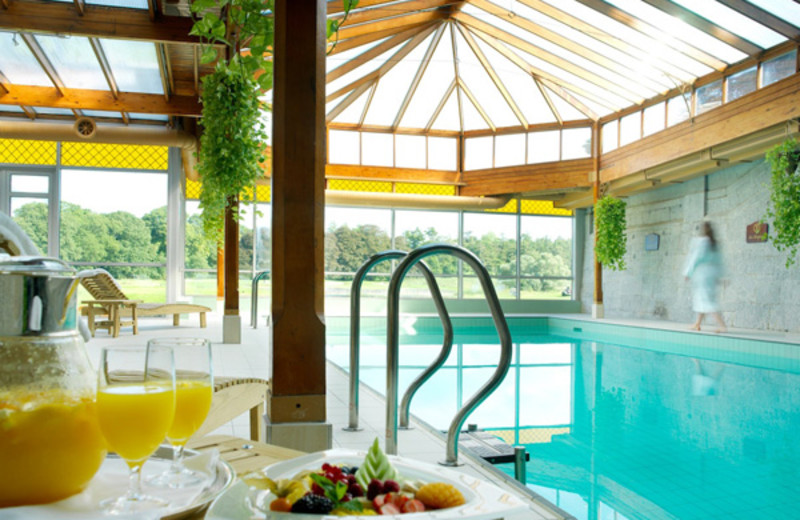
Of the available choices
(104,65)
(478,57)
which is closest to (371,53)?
(478,57)

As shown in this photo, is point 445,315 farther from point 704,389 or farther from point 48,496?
point 704,389

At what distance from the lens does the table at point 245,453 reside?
91 centimetres

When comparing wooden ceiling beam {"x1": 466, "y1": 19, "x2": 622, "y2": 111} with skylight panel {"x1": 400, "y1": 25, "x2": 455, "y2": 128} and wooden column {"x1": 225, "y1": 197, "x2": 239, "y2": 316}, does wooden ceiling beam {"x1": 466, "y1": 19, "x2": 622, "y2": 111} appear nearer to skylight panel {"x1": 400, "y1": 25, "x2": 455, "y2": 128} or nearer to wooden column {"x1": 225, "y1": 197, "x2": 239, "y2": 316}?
skylight panel {"x1": 400, "y1": 25, "x2": 455, "y2": 128}

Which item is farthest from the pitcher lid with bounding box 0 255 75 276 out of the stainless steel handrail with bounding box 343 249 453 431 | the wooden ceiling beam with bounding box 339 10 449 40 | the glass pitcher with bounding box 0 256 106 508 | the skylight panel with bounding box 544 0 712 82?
the wooden ceiling beam with bounding box 339 10 449 40

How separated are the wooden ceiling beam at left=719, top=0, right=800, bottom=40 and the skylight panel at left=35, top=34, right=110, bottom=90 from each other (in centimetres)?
697

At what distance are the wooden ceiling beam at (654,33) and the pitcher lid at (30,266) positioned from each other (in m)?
8.32

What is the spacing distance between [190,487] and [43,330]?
0.78 feet

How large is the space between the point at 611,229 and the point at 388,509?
10.9 meters

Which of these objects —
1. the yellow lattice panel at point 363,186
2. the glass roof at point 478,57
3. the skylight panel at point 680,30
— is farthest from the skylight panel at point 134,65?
the yellow lattice panel at point 363,186

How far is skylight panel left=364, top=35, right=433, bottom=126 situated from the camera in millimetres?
11297

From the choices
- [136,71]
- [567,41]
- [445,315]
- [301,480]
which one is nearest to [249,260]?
[136,71]

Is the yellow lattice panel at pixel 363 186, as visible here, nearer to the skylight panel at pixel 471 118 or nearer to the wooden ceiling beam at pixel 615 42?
the skylight panel at pixel 471 118

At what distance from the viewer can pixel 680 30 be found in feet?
26.0

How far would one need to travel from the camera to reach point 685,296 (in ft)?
34.2
